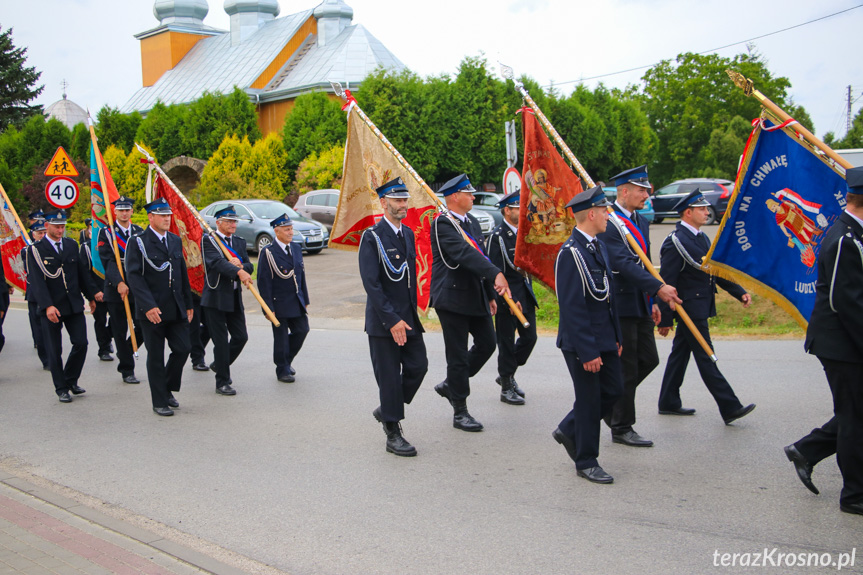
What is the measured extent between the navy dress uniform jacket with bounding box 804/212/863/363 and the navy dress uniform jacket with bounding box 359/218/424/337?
9.33 feet

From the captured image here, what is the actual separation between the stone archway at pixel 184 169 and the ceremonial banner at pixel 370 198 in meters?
28.7

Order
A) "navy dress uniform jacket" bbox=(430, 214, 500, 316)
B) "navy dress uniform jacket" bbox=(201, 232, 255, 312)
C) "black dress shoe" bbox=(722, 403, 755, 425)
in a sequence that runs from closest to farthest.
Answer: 1. "black dress shoe" bbox=(722, 403, 755, 425)
2. "navy dress uniform jacket" bbox=(430, 214, 500, 316)
3. "navy dress uniform jacket" bbox=(201, 232, 255, 312)

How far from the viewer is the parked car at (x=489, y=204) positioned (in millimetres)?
25859

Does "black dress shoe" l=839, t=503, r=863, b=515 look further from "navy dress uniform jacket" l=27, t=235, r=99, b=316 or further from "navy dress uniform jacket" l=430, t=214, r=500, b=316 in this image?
"navy dress uniform jacket" l=27, t=235, r=99, b=316

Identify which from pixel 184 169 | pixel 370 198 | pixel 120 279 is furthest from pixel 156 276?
pixel 184 169

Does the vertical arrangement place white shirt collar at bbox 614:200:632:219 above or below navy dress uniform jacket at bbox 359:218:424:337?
above

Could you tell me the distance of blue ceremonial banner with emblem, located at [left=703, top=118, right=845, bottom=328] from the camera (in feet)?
17.9

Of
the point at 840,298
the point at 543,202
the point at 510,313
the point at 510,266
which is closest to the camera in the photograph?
the point at 840,298

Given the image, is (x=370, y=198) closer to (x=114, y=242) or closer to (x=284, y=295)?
(x=284, y=295)

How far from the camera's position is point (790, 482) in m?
Answer: 5.05

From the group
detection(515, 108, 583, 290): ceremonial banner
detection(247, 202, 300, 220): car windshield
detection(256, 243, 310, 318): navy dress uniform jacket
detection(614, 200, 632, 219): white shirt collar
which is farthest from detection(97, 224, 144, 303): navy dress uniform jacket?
detection(247, 202, 300, 220): car windshield

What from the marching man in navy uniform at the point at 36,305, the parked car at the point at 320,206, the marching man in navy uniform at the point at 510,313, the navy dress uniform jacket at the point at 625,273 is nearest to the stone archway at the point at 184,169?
the parked car at the point at 320,206

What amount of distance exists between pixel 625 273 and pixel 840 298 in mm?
1653

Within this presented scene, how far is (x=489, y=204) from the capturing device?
27469 millimetres
